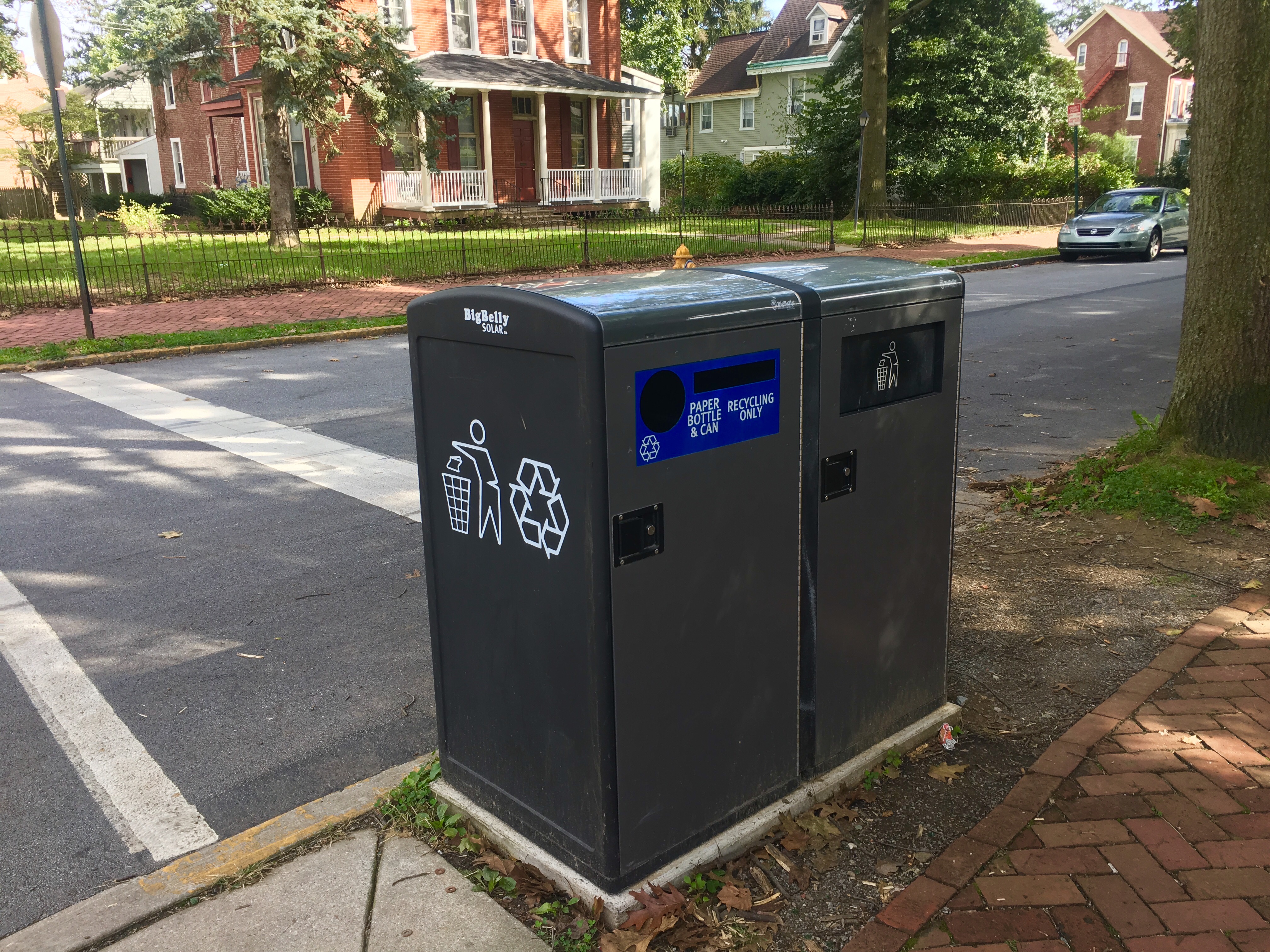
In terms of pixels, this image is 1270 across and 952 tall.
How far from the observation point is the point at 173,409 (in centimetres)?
970

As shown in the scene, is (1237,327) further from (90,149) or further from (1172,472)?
(90,149)

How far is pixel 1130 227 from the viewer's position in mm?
23516

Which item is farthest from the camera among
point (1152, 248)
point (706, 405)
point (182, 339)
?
point (1152, 248)

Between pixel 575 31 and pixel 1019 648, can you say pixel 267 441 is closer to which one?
pixel 1019 648

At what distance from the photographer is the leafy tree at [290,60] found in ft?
71.0

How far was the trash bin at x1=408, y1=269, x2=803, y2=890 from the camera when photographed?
8.04 feet

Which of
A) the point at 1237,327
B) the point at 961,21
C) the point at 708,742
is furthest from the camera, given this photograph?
the point at 961,21

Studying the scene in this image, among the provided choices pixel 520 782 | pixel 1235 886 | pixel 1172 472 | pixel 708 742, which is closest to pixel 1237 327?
pixel 1172 472

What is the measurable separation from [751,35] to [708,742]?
5939cm

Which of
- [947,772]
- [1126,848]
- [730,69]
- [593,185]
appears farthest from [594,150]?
[1126,848]

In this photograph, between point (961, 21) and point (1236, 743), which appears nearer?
point (1236, 743)

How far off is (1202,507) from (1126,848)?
10.6 feet

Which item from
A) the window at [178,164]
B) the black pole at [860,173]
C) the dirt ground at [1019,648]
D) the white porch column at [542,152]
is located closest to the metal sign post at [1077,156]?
the black pole at [860,173]

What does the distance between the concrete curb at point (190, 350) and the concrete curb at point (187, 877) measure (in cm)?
1049
